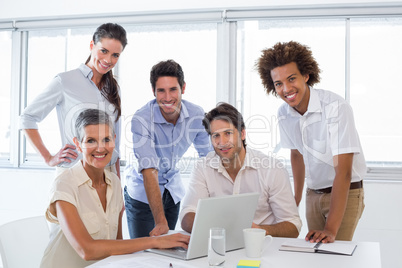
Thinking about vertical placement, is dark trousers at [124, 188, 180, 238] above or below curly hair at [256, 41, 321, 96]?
below

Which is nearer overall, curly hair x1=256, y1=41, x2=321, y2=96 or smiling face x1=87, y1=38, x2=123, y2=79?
curly hair x1=256, y1=41, x2=321, y2=96

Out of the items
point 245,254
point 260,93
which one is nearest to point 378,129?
point 260,93

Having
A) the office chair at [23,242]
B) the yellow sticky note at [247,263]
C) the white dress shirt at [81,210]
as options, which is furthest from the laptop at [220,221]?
the office chair at [23,242]

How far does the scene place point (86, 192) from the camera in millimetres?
1922

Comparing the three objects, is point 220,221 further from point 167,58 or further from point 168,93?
point 167,58

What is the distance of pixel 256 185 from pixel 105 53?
111cm

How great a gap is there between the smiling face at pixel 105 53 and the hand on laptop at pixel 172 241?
3.83 feet

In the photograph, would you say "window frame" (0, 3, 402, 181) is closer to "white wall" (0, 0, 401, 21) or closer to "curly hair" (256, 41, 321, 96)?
"white wall" (0, 0, 401, 21)

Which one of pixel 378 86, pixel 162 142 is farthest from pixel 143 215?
pixel 378 86

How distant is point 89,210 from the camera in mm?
1910

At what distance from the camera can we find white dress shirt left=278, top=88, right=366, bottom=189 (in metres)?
2.15

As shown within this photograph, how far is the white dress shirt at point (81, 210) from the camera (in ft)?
5.88

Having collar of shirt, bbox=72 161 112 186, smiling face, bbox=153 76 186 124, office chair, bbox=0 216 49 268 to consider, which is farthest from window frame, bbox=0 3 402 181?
office chair, bbox=0 216 49 268

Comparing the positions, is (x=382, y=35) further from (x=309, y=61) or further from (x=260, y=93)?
(x=309, y=61)
